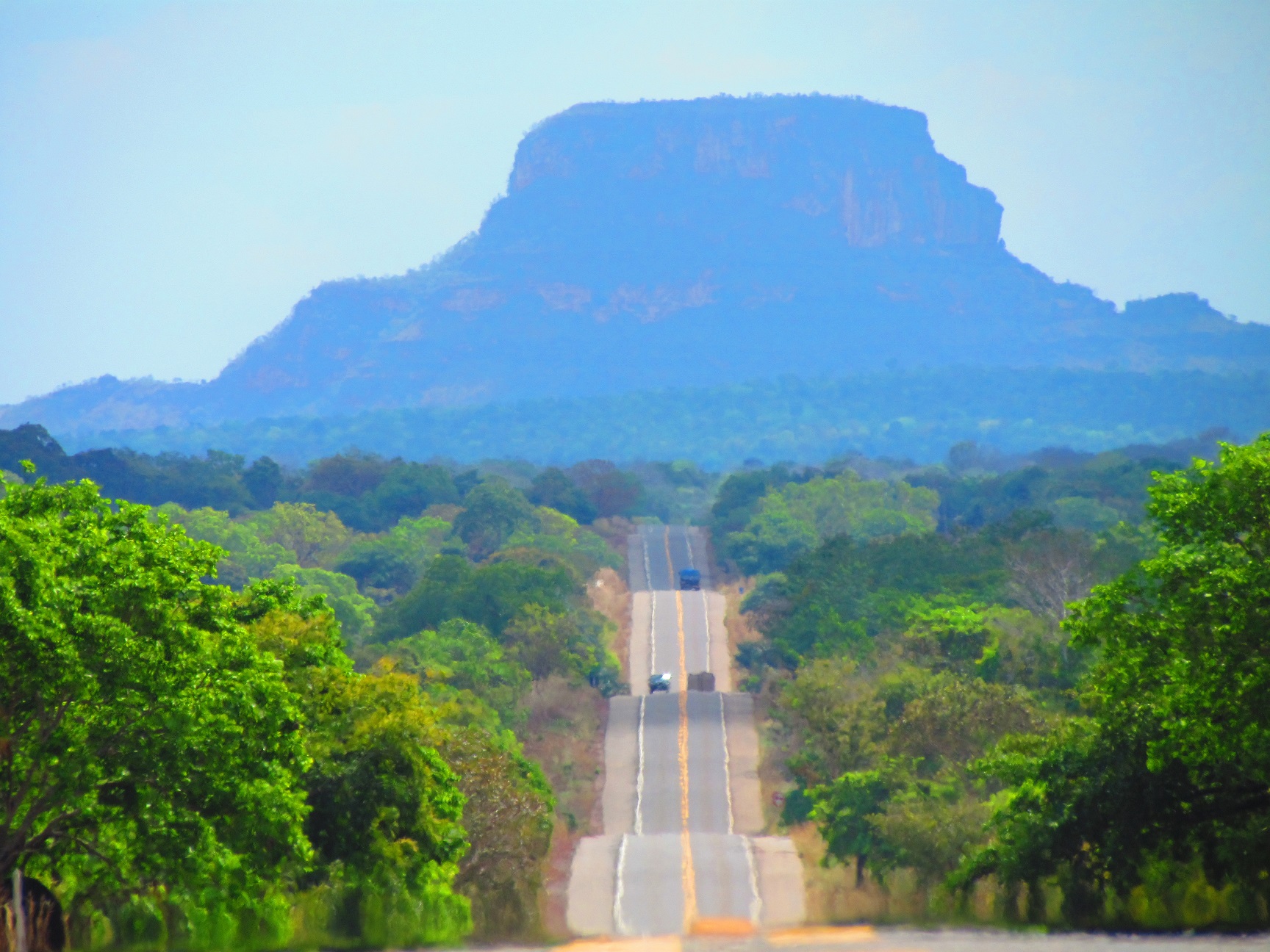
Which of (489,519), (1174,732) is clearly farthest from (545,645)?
(1174,732)

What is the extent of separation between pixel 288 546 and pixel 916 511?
60443mm

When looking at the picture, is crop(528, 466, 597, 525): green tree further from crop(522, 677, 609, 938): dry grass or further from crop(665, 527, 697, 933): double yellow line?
crop(522, 677, 609, 938): dry grass

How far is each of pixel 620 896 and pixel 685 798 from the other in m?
17.9

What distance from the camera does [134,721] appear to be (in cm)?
2159

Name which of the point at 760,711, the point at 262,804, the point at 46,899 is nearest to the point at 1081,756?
the point at 262,804

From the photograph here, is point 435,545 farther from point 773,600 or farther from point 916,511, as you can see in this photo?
point 916,511

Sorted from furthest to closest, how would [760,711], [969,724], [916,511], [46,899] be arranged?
[916,511], [760,711], [969,724], [46,899]

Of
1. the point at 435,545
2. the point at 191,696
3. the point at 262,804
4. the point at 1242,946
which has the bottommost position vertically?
the point at 1242,946

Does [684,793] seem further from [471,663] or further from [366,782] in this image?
[366,782]

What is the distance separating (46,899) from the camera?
22.7 metres

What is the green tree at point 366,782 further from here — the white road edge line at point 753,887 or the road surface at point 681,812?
the white road edge line at point 753,887

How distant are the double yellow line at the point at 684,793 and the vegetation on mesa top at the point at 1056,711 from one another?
4.27 m

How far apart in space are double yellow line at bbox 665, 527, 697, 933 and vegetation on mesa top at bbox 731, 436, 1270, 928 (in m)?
4.27

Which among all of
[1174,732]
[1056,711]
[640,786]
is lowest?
[640,786]
